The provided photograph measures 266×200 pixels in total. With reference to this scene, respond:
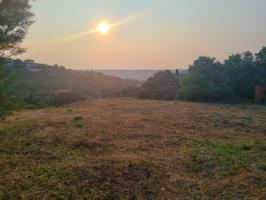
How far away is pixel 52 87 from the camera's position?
35812mm

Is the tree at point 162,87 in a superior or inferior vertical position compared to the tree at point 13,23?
inferior

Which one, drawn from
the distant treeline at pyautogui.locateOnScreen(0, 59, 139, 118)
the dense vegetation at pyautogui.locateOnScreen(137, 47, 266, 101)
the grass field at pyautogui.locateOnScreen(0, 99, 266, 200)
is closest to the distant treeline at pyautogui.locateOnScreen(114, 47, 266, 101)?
the dense vegetation at pyautogui.locateOnScreen(137, 47, 266, 101)

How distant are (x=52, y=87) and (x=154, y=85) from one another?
14.7 metres

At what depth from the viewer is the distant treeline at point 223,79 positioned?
21.5 m

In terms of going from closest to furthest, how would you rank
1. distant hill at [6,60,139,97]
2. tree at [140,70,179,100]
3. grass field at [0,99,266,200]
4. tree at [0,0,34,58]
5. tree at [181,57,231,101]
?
grass field at [0,99,266,200], tree at [0,0,34,58], tree at [181,57,231,101], tree at [140,70,179,100], distant hill at [6,60,139,97]

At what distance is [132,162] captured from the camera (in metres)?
6.11

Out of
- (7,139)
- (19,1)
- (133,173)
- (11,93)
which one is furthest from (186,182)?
(19,1)

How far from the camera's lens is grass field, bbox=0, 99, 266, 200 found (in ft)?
15.7

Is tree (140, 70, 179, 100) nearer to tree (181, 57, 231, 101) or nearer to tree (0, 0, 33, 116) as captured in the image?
tree (181, 57, 231, 101)

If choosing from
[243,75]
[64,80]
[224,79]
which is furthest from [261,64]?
[64,80]

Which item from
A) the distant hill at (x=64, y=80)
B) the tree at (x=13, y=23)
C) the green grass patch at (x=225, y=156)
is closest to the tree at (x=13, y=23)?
the tree at (x=13, y=23)

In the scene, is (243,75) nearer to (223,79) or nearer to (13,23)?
(223,79)

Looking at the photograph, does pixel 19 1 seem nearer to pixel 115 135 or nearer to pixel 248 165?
pixel 115 135

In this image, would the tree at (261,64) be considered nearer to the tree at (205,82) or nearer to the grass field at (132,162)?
the tree at (205,82)
